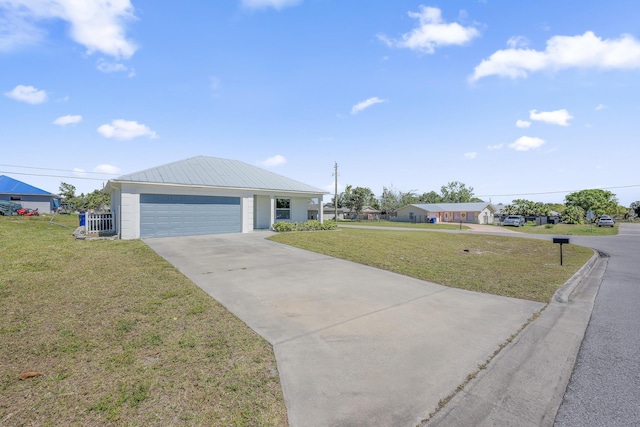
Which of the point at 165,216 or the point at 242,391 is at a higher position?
the point at 165,216

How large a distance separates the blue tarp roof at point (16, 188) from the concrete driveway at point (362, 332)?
4222cm

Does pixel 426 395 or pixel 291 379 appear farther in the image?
pixel 291 379

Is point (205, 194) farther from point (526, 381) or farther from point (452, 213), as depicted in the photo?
point (452, 213)

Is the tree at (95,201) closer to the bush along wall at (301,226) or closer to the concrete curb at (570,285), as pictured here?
the bush along wall at (301,226)

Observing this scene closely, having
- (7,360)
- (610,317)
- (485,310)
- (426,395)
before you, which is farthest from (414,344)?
(7,360)

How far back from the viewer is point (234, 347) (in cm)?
362

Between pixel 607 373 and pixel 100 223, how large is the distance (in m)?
20.5

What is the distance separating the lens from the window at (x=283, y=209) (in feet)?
66.4

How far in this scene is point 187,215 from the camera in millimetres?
15578

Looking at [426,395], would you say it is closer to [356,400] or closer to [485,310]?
[356,400]

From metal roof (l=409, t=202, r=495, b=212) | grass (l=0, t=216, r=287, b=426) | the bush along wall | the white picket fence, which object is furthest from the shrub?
metal roof (l=409, t=202, r=495, b=212)

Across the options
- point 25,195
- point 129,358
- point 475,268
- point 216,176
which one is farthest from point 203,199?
point 25,195

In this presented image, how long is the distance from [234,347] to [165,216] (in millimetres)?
13305

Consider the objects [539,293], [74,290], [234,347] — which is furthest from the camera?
[539,293]
